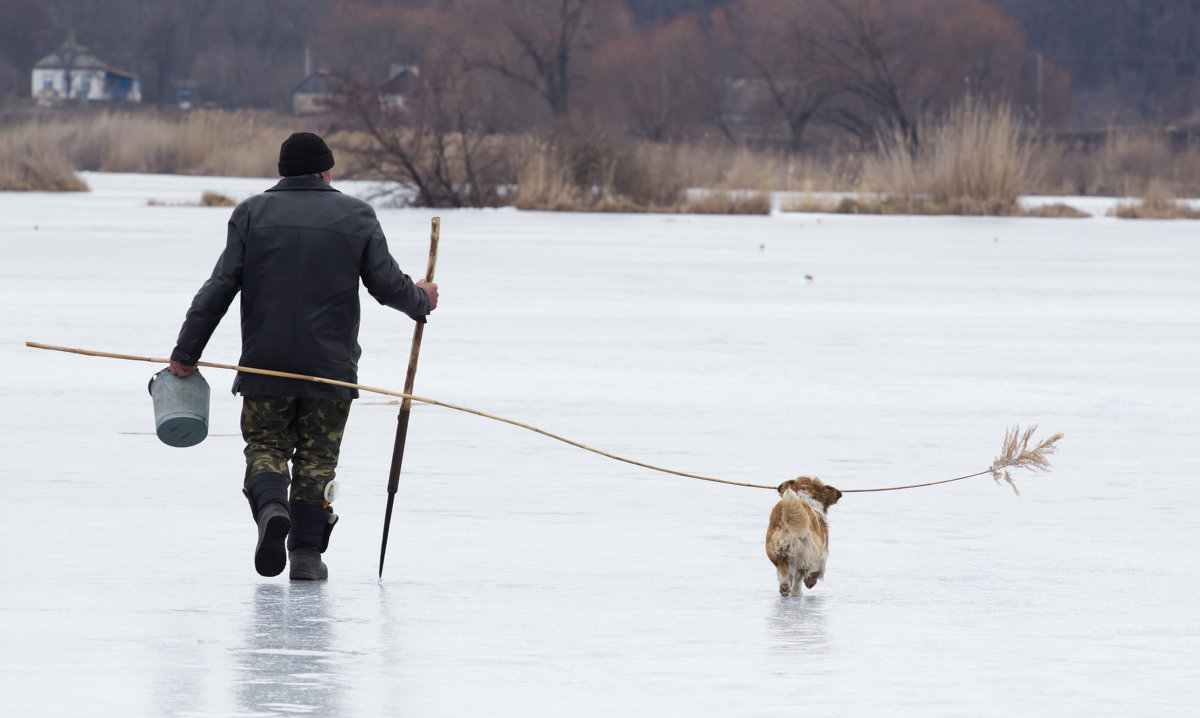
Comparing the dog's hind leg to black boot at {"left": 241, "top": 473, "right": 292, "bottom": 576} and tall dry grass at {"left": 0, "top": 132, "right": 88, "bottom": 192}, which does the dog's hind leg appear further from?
tall dry grass at {"left": 0, "top": 132, "right": 88, "bottom": 192}

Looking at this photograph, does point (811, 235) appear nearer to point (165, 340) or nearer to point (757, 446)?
point (165, 340)

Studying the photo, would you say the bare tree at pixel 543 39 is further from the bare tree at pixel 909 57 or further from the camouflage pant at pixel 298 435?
the camouflage pant at pixel 298 435

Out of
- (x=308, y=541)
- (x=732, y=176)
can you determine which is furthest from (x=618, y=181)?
(x=308, y=541)

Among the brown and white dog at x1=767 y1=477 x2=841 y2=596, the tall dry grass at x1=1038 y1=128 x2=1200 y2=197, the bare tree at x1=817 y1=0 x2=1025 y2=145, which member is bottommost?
the brown and white dog at x1=767 y1=477 x2=841 y2=596

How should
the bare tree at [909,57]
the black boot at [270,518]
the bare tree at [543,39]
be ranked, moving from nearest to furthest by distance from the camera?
the black boot at [270,518]
the bare tree at [909,57]
the bare tree at [543,39]

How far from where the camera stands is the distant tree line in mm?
58438

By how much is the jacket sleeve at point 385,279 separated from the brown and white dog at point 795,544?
1223 millimetres

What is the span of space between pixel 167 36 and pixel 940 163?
104501mm

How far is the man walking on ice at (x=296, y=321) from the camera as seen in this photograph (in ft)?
17.3

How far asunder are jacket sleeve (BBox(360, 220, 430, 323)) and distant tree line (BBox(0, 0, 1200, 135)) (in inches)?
924

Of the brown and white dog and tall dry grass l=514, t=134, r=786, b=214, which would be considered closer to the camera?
the brown and white dog

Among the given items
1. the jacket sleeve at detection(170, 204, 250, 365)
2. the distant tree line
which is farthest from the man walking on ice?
the distant tree line

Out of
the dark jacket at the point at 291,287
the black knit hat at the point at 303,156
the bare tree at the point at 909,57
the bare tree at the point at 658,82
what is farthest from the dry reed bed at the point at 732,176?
the bare tree at the point at 658,82

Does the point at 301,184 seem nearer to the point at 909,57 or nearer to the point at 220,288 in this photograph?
the point at 220,288
